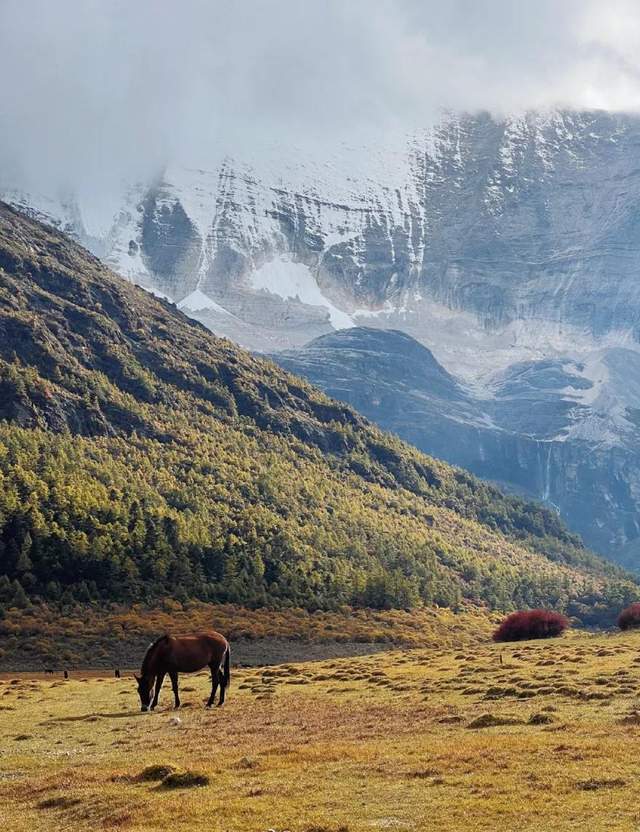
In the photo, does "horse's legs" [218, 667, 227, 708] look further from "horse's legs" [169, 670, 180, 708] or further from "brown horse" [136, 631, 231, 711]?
"horse's legs" [169, 670, 180, 708]

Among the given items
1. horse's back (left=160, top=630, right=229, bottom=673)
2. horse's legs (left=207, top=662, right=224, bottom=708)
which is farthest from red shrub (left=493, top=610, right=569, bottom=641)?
horse's back (left=160, top=630, right=229, bottom=673)

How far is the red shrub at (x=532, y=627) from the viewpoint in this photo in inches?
5261

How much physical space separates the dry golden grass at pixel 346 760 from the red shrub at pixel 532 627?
236ft

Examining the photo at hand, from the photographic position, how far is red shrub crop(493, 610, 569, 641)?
134 meters

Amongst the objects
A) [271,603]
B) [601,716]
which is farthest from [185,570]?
[601,716]

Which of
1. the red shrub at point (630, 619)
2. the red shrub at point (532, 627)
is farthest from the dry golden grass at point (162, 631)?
the red shrub at point (630, 619)

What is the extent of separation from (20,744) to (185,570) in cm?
15539

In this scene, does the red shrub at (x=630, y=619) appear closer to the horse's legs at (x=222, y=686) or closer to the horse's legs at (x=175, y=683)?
the horse's legs at (x=222, y=686)

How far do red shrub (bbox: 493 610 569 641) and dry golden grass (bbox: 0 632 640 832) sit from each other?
2830 inches

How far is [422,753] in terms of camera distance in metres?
34.7

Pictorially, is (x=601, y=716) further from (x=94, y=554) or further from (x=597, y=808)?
(x=94, y=554)

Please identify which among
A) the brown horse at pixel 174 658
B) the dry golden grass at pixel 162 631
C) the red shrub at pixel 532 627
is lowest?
the dry golden grass at pixel 162 631

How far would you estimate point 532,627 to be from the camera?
5310 inches

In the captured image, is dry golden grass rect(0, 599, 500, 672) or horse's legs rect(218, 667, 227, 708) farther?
dry golden grass rect(0, 599, 500, 672)
